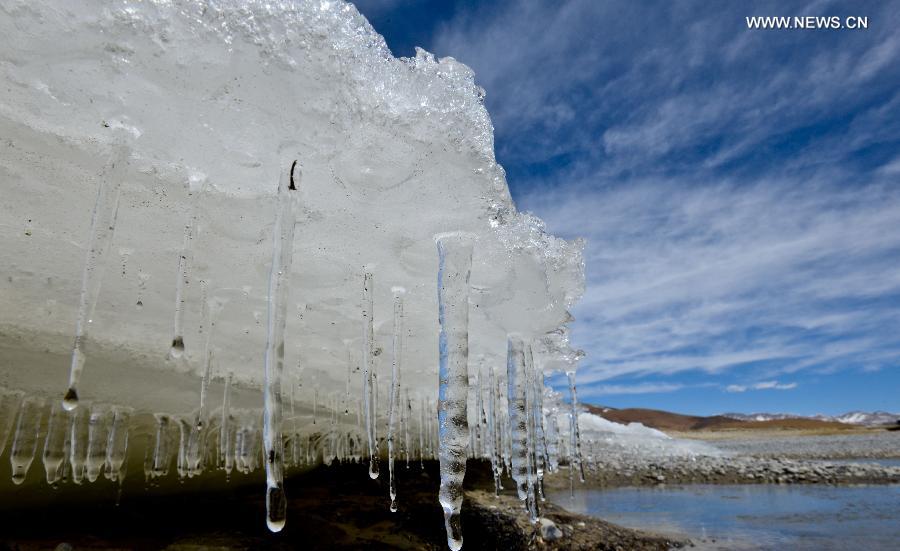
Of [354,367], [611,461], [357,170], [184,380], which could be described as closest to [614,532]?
[354,367]

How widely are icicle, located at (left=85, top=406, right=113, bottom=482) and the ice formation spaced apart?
3 centimetres

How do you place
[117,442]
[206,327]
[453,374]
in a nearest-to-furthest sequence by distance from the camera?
[453,374] → [206,327] → [117,442]

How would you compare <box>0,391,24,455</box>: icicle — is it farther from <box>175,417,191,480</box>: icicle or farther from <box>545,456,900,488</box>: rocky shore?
<box>545,456,900,488</box>: rocky shore

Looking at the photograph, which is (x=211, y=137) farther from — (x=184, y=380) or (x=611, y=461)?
(x=611, y=461)

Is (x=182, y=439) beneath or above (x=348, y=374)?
beneath

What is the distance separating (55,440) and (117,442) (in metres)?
0.78

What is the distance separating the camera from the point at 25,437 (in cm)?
521

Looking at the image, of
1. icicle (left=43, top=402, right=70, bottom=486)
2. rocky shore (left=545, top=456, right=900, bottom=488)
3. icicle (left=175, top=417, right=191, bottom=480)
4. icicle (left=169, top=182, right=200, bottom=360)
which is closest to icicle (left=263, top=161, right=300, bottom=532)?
icicle (left=169, top=182, right=200, bottom=360)

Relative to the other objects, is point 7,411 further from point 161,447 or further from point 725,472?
point 725,472

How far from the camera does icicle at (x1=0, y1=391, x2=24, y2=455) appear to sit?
191 inches

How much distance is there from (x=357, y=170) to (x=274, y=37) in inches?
33.7

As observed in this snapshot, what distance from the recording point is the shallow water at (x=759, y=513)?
712 centimetres

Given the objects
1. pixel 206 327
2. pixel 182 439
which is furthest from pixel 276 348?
pixel 182 439

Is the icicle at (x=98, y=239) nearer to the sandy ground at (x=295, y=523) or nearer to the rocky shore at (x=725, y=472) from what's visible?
the sandy ground at (x=295, y=523)
